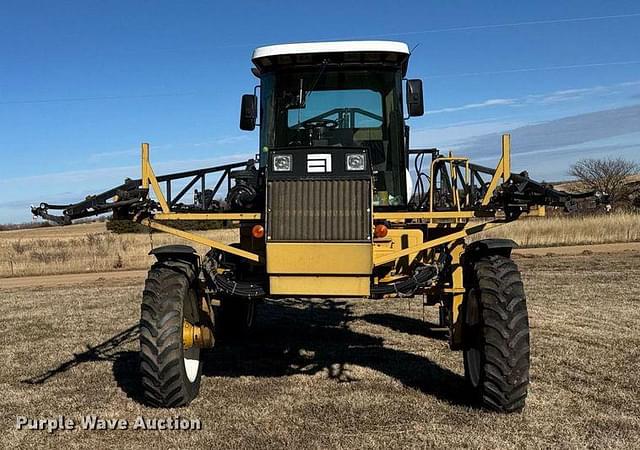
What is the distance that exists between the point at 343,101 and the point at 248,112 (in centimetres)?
94

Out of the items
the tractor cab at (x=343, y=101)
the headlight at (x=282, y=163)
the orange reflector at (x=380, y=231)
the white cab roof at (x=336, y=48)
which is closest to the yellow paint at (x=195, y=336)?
the headlight at (x=282, y=163)

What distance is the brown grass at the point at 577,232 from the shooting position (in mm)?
24688

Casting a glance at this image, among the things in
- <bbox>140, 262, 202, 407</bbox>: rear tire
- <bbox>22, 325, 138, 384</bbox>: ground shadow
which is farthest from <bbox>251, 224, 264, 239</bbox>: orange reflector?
<bbox>22, 325, 138, 384</bbox>: ground shadow

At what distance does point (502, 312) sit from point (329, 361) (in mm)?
2630

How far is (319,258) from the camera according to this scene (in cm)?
559

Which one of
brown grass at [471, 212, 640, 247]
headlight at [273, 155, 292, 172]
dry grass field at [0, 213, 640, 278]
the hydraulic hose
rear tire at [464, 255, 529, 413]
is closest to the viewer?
rear tire at [464, 255, 529, 413]

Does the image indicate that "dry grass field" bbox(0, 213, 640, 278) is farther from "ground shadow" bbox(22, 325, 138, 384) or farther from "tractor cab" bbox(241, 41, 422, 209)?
"tractor cab" bbox(241, 41, 422, 209)

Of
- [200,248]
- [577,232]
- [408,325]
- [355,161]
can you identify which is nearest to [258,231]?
[355,161]

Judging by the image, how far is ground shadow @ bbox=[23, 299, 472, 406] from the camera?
6820mm

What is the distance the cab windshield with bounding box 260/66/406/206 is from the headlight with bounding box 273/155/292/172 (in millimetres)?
1029

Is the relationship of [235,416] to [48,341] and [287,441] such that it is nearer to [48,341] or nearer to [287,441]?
[287,441]

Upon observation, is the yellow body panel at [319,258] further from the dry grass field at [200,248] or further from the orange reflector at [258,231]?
the dry grass field at [200,248]

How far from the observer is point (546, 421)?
540 cm

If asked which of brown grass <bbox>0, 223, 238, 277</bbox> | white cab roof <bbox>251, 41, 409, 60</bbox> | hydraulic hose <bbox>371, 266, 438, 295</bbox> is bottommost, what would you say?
brown grass <bbox>0, 223, 238, 277</bbox>
